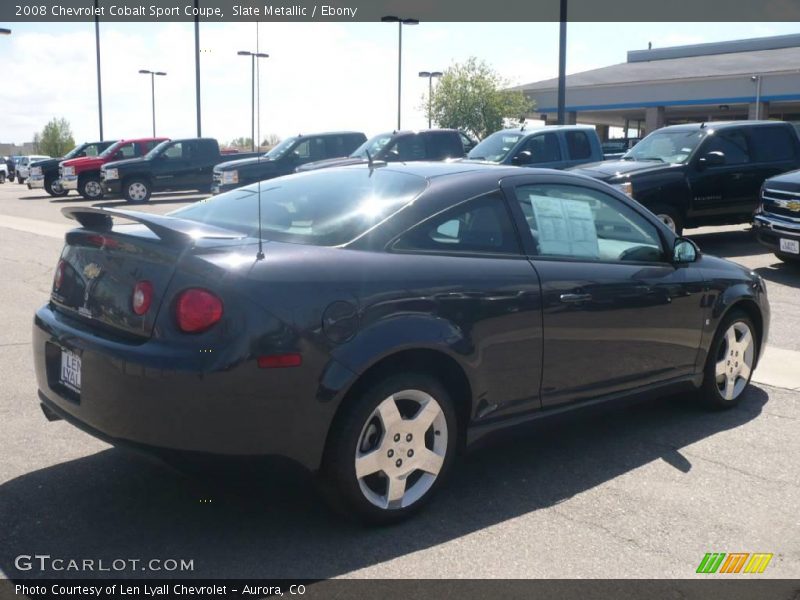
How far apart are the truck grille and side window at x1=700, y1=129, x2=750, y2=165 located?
7.23ft

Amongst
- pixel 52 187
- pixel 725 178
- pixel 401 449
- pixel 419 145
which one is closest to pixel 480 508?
pixel 401 449

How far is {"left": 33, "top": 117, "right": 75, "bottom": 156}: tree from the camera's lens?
7938cm

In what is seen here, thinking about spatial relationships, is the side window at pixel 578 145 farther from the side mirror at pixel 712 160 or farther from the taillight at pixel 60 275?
the taillight at pixel 60 275

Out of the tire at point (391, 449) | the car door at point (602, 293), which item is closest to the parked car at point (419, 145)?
the car door at point (602, 293)

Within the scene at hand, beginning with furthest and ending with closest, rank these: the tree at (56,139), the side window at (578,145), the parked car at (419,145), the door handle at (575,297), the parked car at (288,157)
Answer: the tree at (56,139), the parked car at (288,157), the parked car at (419,145), the side window at (578,145), the door handle at (575,297)

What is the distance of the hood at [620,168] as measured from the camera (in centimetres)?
1283

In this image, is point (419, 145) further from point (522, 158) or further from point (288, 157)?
point (522, 158)

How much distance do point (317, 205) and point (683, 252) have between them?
7.44ft

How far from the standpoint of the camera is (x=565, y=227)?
188 inches

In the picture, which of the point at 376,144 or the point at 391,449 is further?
the point at 376,144

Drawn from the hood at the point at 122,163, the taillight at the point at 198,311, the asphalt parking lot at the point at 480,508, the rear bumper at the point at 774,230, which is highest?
the hood at the point at 122,163

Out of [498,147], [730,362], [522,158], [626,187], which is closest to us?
[730,362]

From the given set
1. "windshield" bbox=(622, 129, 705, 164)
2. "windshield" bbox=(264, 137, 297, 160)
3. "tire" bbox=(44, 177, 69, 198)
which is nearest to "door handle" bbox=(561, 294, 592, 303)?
"windshield" bbox=(622, 129, 705, 164)

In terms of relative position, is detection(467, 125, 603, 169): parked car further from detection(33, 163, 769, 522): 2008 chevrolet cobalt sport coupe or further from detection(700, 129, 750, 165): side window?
detection(33, 163, 769, 522): 2008 chevrolet cobalt sport coupe
